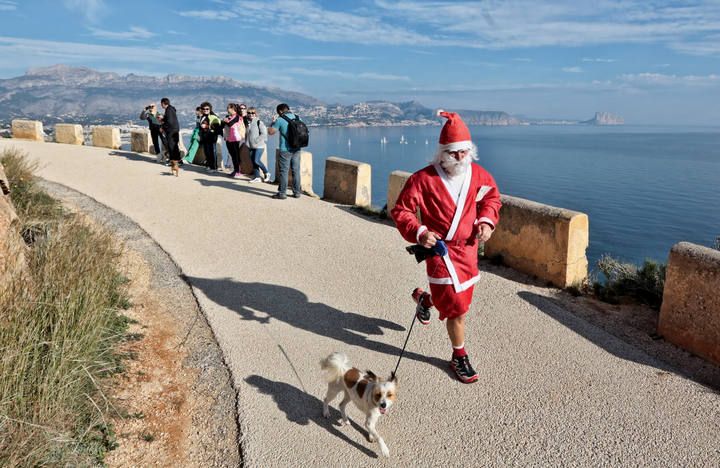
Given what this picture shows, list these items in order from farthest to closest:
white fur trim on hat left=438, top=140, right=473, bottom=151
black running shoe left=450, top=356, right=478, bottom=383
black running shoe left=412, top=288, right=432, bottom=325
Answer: black running shoe left=412, top=288, right=432, bottom=325
black running shoe left=450, top=356, right=478, bottom=383
white fur trim on hat left=438, top=140, right=473, bottom=151

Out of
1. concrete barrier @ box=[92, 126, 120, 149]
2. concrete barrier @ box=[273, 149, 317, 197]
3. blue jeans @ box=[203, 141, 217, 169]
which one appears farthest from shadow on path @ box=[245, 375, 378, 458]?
concrete barrier @ box=[92, 126, 120, 149]

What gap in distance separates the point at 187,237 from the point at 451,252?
5.16m

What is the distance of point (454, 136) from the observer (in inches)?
152

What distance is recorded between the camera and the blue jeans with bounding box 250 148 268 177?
12.0 meters

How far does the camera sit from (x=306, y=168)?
38.9 feet

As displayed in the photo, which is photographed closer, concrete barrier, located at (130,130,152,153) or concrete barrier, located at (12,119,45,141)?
concrete barrier, located at (130,130,152,153)

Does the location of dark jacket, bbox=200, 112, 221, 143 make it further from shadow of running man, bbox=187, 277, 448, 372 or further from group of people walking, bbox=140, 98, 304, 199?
shadow of running man, bbox=187, 277, 448, 372

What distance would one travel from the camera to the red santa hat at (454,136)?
3.86 m

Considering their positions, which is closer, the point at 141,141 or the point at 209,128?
the point at 209,128

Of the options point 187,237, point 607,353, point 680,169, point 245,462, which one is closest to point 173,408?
point 245,462

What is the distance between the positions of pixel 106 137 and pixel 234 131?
8.82 metres

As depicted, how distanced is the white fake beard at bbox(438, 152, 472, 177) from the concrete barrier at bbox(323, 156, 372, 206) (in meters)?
6.16

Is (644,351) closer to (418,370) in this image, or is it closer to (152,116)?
(418,370)

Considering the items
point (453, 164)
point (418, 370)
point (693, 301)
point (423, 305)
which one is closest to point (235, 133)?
point (423, 305)
